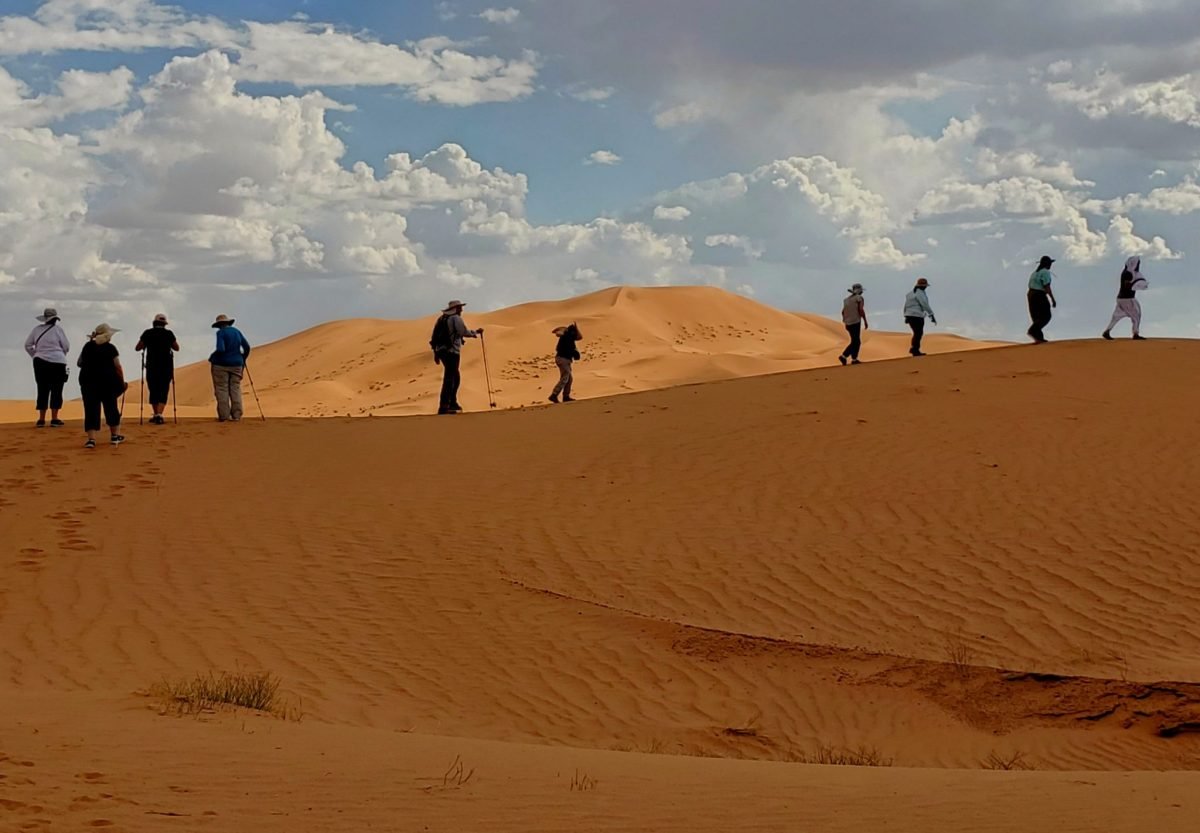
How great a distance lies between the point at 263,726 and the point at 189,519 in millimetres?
Result: 7110

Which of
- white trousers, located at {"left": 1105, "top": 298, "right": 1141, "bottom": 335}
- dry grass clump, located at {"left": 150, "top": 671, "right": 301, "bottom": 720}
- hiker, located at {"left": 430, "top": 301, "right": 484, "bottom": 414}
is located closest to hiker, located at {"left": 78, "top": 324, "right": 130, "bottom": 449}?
hiker, located at {"left": 430, "top": 301, "right": 484, "bottom": 414}

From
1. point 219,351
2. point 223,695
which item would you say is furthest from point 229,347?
point 223,695

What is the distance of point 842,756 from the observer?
8539 mm

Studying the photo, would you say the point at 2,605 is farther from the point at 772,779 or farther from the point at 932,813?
the point at 932,813

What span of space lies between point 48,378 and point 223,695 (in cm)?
1097

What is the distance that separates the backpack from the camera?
19.2 meters

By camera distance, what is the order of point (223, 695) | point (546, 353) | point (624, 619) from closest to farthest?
point (223, 695) → point (624, 619) → point (546, 353)

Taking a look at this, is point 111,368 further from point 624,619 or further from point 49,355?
point 624,619

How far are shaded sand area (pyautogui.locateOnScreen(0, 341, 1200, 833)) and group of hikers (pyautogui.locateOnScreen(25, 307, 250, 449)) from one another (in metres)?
0.62

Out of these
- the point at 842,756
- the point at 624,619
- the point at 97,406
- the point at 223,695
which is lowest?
the point at 842,756

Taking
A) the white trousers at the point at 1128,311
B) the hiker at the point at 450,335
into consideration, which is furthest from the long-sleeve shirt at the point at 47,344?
the white trousers at the point at 1128,311

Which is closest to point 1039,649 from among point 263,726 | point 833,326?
point 263,726

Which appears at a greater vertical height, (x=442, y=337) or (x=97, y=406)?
(x=442, y=337)

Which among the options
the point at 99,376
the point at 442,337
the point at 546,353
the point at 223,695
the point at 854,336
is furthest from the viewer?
the point at 546,353
